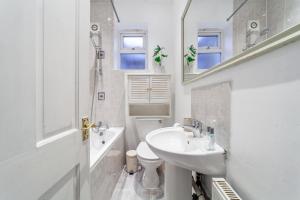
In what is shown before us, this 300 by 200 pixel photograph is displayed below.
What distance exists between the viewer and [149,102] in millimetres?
2391

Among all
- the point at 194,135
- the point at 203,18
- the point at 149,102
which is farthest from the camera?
the point at 149,102

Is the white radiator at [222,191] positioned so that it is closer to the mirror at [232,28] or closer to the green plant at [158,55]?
the mirror at [232,28]

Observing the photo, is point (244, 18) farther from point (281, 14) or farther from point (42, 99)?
point (42, 99)

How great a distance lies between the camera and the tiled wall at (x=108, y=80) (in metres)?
2.50

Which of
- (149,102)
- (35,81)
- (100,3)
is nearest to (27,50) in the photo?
(35,81)

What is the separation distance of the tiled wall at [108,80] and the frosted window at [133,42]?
32 centimetres

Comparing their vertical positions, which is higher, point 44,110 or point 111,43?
point 111,43

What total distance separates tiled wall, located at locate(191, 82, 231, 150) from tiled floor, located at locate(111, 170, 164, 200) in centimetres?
108

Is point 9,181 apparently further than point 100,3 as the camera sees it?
No

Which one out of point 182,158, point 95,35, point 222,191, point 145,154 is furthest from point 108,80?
point 222,191

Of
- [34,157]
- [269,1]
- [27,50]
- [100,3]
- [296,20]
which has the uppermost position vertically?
[100,3]

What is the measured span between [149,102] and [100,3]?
1.78m

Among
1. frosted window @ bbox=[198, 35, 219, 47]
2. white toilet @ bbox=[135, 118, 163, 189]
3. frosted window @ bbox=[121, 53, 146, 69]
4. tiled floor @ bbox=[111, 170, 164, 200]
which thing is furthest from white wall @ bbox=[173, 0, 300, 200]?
frosted window @ bbox=[121, 53, 146, 69]

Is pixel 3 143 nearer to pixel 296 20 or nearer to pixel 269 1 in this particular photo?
pixel 296 20
